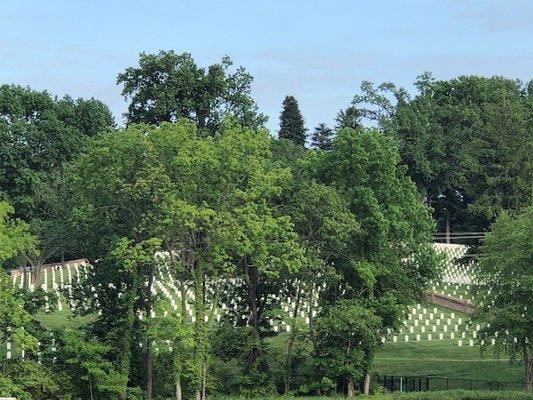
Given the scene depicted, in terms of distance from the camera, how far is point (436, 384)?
51406mm

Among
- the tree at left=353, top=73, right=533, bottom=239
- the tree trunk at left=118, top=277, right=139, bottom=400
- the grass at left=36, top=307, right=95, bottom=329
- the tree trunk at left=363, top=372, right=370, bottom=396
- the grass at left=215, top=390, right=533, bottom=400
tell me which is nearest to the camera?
the grass at left=215, top=390, right=533, bottom=400

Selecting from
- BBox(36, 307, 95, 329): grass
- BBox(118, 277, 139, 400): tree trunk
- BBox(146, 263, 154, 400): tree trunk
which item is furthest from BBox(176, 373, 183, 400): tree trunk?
BBox(36, 307, 95, 329): grass

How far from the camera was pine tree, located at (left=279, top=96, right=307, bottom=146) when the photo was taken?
12669 centimetres

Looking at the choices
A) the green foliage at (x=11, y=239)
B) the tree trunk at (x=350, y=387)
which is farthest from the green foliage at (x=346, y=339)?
the green foliage at (x=11, y=239)

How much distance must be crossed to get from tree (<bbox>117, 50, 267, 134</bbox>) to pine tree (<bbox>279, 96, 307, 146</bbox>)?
46.0 m

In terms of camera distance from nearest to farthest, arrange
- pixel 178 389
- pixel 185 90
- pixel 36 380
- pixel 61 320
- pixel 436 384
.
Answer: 1. pixel 36 380
2. pixel 178 389
3. pixel 436 384
4. pixel 61 320
5. pixel 185 90

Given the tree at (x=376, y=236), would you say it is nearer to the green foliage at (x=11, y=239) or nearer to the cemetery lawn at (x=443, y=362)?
the cemetery lawn at (x=443, y=362)

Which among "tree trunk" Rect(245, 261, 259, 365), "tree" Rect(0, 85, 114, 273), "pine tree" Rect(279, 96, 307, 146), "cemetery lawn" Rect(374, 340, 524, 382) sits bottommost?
"cemetery lawn" Rect(374, 340, 524, 382)

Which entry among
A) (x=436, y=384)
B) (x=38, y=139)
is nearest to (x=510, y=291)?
(x=436, y=384)

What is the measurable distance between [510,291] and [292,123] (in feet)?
259

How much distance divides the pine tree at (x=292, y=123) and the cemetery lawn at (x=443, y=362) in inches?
2719

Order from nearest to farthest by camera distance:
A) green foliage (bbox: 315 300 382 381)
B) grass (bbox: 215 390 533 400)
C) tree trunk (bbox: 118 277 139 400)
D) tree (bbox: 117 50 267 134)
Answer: grass (bbox: 215 390 533 400), tree trunk (bbox: 118 277 139 400), green foliage (bbox: 315 300 382 381), tree (bbox: 117 50 267 134)

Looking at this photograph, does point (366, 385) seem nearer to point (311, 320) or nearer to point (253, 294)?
point (311, 320)

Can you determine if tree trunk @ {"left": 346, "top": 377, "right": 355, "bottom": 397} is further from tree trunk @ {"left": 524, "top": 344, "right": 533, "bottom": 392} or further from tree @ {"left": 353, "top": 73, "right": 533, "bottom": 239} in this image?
tree @ {"left": 353, "top": 73, "right": 533, "bottom": 239}
